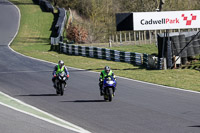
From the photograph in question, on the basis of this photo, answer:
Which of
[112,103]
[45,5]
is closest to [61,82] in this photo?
[112,103]

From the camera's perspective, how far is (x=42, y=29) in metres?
56.2

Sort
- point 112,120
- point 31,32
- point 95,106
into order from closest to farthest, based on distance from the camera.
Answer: point 112,120 < point 95,106 < point 31,32

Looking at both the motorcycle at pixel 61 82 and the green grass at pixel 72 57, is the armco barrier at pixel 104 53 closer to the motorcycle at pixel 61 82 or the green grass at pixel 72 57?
the green grass at pixel 72 57

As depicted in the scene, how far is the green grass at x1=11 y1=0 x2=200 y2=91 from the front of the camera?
86.9ft

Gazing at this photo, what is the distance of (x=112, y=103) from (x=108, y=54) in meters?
20.1

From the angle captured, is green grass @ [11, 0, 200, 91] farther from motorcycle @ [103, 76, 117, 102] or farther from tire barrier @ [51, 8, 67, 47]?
motorcycle @ [103, 76, 117, 102]

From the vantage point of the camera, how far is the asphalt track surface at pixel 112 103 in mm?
13055

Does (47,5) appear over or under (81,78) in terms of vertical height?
over

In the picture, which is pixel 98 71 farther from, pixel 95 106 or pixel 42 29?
pixel 42 29

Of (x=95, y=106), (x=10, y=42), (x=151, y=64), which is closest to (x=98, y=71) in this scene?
(x=151, y=64)

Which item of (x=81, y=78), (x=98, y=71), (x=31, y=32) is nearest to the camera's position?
(x=81, y=78)

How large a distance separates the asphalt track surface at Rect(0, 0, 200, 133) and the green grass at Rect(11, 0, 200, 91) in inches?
93.0

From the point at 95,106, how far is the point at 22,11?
171 ft

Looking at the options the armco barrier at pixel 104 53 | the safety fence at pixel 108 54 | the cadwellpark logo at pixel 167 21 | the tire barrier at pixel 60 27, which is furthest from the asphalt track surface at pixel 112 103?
the tire barrier at pixel 60 27
